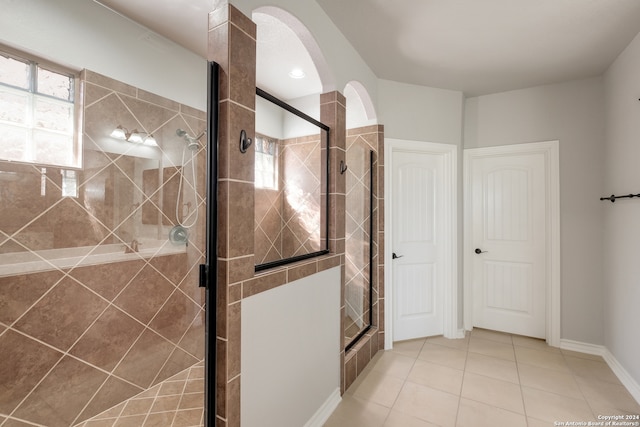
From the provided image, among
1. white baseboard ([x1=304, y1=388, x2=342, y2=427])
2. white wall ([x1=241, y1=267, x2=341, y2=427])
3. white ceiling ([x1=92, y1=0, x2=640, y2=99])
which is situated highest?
white ceiling ([x1=92, y1=0, x2=640, y2=99])

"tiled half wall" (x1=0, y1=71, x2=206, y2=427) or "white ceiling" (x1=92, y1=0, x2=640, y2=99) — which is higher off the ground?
"white ceiling" (x1=92, y1=0, x2=640, y2=99)

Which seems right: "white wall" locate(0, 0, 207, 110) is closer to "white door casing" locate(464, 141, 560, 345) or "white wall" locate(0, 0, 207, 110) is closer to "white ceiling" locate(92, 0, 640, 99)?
"white ceiling" locate(92, 0, 640, 99)

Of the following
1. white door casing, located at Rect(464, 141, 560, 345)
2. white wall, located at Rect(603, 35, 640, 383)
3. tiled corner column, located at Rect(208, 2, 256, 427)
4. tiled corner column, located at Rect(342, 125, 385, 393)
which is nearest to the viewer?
tiled corner column, located at Rect(208, 2, 256, 427)

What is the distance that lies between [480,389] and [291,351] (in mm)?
1575

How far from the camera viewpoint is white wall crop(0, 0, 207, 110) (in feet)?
4.97

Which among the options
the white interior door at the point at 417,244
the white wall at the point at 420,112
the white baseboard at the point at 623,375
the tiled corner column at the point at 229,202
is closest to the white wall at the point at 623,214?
the white baseboard at the point at 623,375

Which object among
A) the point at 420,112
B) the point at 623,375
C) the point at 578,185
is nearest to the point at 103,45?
the point at 420,112

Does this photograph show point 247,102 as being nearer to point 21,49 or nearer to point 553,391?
point 21,49

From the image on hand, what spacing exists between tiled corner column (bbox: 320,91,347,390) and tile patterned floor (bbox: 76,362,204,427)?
3.13 ft

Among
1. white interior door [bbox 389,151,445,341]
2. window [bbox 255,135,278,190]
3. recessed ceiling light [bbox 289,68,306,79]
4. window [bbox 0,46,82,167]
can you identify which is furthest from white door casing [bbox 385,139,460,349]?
window [bbox 0,46,82,167]

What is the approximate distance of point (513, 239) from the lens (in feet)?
10.4

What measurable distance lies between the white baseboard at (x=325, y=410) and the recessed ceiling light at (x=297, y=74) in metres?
2.62

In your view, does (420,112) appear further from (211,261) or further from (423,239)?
(211,261)

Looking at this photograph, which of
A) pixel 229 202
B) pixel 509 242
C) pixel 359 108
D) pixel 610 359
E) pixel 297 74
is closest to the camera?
pixel 229 202
